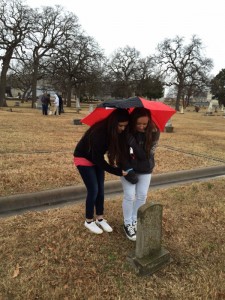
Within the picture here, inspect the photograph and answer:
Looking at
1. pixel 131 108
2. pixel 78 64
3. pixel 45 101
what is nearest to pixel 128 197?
pixel 131 108

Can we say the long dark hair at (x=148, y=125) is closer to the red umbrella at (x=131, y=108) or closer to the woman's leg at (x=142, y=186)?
the red umbrella at (x=131, y=108)

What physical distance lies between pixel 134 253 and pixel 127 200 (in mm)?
580

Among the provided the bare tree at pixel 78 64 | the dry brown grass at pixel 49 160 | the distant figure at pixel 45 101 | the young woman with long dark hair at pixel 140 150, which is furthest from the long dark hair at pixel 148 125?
the bare tree at pixel 78 64

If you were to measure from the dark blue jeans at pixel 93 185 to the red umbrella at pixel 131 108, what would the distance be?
21.1 inches

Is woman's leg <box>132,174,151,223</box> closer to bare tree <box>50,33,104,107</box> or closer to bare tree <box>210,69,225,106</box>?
bare tree <box>50,33,104,107</box>

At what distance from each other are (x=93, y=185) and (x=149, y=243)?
2.92 ft

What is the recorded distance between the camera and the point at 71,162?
6.38 m

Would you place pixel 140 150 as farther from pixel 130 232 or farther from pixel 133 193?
pixel 130 232

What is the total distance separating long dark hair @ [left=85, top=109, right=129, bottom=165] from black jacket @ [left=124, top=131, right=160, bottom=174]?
11 centimetres

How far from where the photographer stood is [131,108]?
302 cm

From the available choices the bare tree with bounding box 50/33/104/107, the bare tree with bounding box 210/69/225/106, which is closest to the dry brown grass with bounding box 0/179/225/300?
the bare tree with bounding box 50/33/104/107

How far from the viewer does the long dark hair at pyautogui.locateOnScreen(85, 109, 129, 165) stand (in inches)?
108

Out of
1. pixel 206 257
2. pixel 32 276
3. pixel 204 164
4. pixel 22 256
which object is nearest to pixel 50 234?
pixel 22 256

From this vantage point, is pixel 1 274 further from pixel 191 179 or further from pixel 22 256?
pixel 191 179
